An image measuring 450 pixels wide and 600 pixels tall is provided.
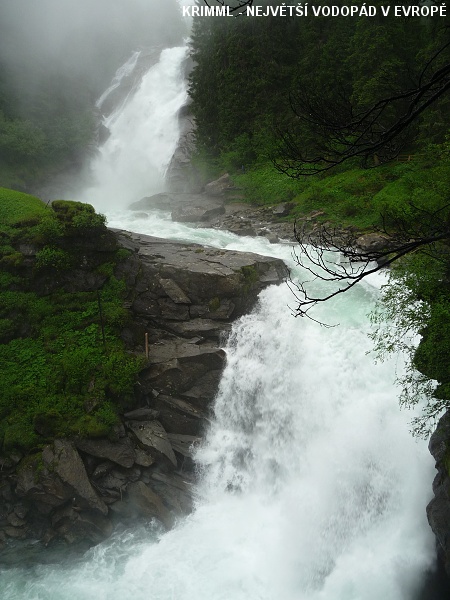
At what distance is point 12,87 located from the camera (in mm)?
35688

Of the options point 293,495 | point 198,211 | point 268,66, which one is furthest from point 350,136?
point 268,66

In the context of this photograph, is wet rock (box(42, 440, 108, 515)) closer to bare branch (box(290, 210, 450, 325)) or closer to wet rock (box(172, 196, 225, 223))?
bare branch (box(290, 210, 450, 325))

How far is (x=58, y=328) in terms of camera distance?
12641mm

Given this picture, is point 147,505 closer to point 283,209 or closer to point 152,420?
point 152,420

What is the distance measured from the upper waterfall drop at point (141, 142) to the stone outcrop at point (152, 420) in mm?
19490

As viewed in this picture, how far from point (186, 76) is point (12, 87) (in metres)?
15.0

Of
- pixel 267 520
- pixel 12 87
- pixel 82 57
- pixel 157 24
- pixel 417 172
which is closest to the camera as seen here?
pixel 267 520

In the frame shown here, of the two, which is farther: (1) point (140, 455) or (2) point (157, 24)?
(2) point (157, 24)

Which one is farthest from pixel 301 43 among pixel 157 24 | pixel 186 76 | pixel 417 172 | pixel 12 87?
pixel 157 24

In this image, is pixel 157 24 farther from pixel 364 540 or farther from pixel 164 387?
pixel 364 540

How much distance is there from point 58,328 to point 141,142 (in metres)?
26.3

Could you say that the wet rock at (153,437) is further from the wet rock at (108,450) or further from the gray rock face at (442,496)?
the gray rock face at (442,496)

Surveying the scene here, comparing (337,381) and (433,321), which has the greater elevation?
(433,321)

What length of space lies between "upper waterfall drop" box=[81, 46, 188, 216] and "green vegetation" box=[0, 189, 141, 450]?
18210mm
